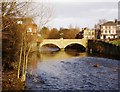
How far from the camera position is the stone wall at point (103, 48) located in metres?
47.7

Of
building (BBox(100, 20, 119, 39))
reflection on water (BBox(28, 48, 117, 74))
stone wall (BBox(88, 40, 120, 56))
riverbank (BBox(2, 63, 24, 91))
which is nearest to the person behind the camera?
riverbank (BBox(2, 63, 24, 91))

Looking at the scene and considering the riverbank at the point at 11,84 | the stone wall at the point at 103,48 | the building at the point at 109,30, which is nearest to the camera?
the riverbank at the point at 11,84

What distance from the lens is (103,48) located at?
55906 millimetres

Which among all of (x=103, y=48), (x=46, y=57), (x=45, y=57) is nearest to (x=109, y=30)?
(x=103, y=48)

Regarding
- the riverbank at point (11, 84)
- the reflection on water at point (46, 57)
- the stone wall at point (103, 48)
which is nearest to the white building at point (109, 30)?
the stone wall at point (103, 48)

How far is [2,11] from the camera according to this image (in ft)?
31.4

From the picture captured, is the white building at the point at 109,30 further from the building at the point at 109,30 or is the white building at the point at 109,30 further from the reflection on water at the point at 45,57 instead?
the reflection on water at the point at 45,57

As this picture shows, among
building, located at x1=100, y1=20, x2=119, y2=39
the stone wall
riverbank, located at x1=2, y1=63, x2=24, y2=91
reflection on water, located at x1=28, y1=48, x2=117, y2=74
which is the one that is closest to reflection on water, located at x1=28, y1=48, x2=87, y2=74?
reflection on water, located at x1=28, y1=48, x2=117, y2=74

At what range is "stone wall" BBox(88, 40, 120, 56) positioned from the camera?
156ft

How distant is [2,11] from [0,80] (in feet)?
28.0

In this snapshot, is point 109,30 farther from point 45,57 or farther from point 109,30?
point 45,57

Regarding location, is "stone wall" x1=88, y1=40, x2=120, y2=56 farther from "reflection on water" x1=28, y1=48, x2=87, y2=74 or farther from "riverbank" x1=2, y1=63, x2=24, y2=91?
"riverbank" x1=2, y1=63, x2=24, y2=91

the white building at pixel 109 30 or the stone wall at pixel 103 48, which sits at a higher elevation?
the white building at pixel 109 30

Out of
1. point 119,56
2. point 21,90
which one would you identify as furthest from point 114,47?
point 21,90
